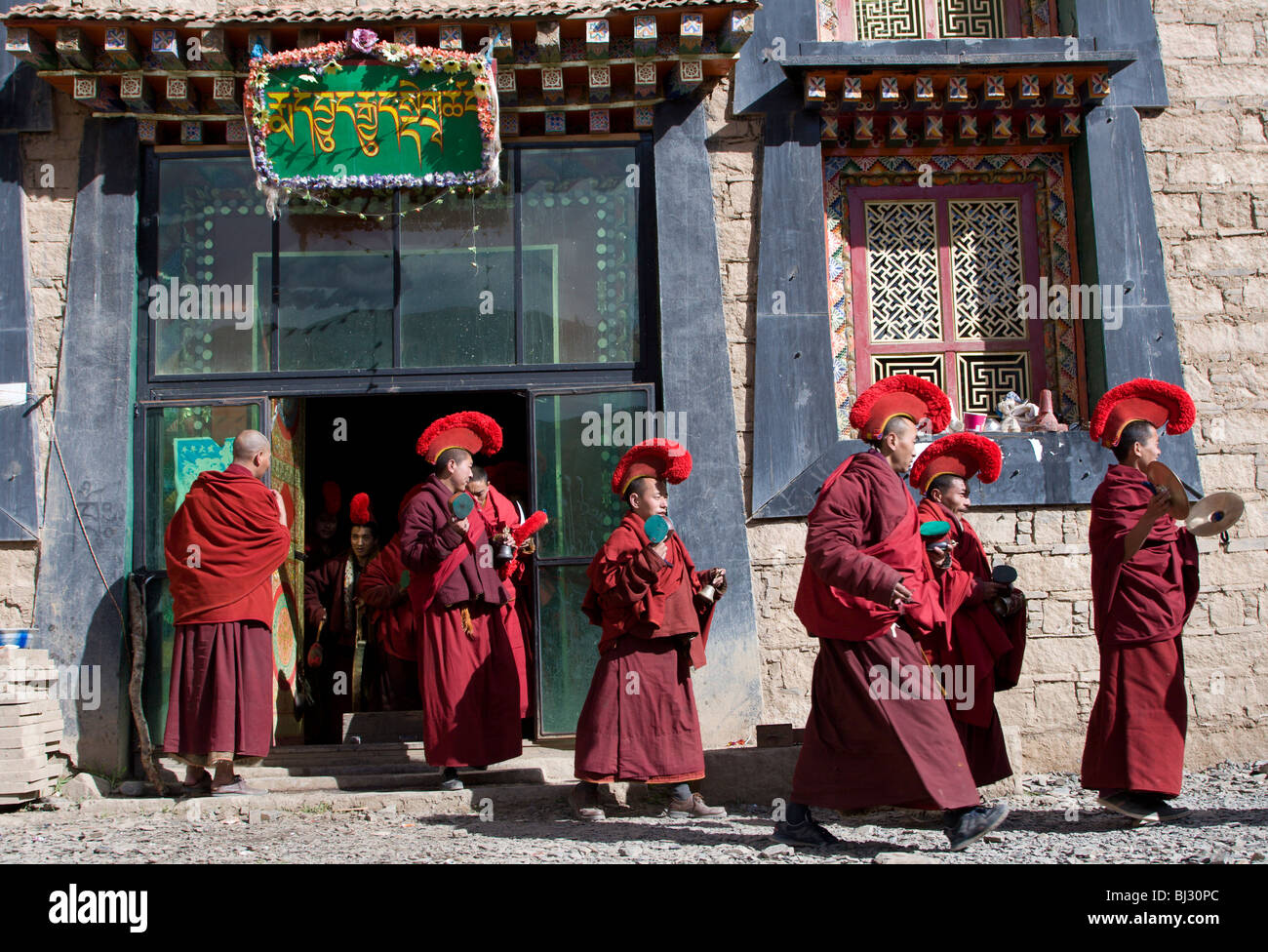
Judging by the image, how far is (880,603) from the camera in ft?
14.9

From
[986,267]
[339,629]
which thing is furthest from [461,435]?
[986,267]

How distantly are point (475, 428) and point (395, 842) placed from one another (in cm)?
239

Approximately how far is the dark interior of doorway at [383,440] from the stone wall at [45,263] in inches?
99.4

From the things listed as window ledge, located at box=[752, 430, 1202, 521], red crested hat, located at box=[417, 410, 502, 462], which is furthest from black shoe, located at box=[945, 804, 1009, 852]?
red crested hat, located at box=[417, 410, 502, 462]

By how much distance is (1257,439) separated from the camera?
719cm

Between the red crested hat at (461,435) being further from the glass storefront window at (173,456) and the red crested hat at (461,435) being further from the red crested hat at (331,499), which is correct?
the red crested hat at (331,499)

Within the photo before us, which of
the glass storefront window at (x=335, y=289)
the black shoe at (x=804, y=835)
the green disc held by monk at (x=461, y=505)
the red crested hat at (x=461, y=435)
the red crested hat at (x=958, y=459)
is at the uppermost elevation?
the glass storefront window at (x=335, y=289)

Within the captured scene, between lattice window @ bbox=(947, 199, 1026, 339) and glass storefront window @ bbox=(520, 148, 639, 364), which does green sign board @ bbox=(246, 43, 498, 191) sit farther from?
lattice window @ bbox=(947, 199, 1026, 339)

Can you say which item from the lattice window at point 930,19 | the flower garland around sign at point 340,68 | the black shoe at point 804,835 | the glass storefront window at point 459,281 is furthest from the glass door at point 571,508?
the lattice window at point 930,19

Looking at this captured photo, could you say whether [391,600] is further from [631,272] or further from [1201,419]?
[1201,419]

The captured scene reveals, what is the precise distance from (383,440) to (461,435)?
12.6 ft

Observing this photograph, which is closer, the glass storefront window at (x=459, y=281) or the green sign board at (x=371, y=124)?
the green sign board at (x=371, y=124)

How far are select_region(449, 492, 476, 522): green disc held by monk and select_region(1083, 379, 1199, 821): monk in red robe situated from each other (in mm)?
3002

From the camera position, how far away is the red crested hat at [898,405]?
16.7 feet
